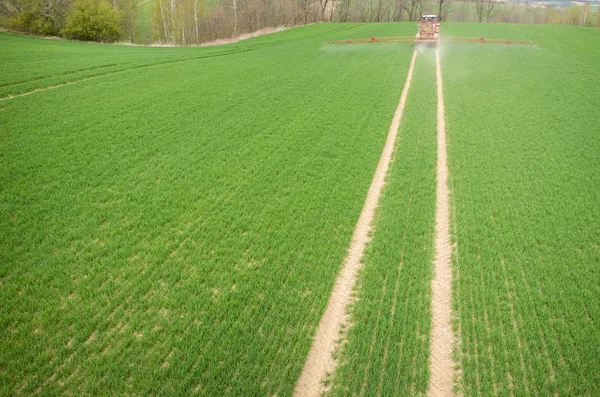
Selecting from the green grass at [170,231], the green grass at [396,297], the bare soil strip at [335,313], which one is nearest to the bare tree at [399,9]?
the green grass at [170,231]

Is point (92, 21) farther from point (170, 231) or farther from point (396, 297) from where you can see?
point (396, 297)

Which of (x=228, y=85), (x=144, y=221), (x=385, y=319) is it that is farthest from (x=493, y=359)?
(x=228, y=85)

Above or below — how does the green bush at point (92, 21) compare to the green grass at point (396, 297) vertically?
above

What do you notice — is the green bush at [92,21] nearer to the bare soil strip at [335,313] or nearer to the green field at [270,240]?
the green field at [270,240]

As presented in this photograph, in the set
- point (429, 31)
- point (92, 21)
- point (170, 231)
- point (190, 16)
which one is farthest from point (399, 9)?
point (170, 231)

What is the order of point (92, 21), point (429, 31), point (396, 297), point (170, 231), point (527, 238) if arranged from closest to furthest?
point (396, 297) < point (527, 238) < point (170, 231) < point (429, 31) < point (92, 21)

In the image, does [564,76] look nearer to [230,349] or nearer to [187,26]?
[230,349]
